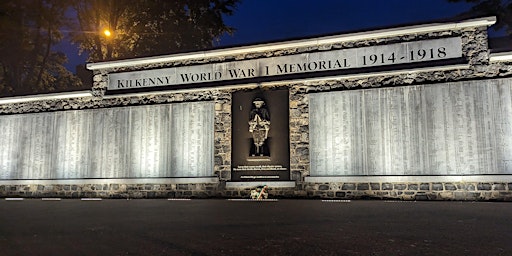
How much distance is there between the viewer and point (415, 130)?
11328 millimetres

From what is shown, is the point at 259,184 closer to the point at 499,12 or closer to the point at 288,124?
the point at 288,124

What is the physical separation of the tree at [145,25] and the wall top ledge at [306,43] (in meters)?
10.8

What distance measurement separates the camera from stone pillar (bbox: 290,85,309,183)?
12219 millimetres

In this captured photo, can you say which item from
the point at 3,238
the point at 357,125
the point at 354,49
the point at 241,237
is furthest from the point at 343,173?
the point at 3,238

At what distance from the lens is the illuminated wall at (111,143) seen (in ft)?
43.2

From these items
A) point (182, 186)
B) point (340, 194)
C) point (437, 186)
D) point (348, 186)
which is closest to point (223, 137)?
point (182, 186)

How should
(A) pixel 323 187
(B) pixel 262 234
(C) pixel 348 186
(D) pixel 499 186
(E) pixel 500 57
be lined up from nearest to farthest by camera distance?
(B) pixel 262 234
(D) pixel 499 186
(E) pixel 500 57
(C) pixel 348 186
(A) pixel 323 187

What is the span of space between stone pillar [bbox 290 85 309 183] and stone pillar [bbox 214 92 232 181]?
1.90 meters

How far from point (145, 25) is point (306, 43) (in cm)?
1551

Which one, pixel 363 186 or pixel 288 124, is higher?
pixel 288 124

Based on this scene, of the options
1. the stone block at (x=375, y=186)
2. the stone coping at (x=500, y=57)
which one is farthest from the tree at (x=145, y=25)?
the stone coping at (x=500, y=57)

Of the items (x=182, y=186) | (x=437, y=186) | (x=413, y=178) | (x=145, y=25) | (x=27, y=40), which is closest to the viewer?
(x=437, y=186)

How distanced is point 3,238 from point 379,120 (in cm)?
923

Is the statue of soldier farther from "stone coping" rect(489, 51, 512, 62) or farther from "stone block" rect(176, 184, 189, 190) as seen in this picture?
"stone coping" rect(489, 51, 512, 62)
